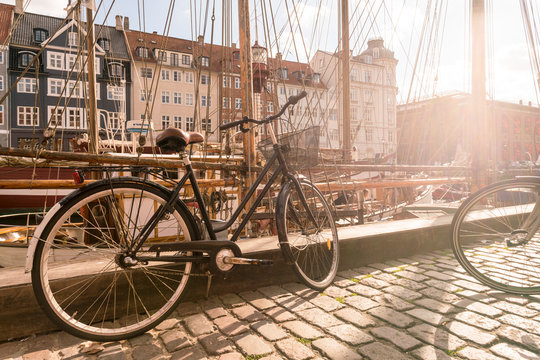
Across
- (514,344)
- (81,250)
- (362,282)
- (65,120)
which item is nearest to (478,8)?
(362,282)

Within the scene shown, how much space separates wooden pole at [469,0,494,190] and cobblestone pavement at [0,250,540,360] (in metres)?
4.19

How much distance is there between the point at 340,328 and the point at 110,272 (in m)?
1.44

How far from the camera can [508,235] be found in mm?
2850

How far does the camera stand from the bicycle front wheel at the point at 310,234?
2705 millimetres

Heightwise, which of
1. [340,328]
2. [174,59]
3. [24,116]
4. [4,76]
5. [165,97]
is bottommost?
[340,328]

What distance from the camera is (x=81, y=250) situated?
2.08 metres

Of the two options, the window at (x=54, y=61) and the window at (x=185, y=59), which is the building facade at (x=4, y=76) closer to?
the window at (x=54, y=61)

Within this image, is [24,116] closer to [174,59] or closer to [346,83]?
[174,59]

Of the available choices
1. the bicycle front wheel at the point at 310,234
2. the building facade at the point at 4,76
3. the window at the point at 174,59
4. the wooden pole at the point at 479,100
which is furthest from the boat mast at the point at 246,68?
the window at the point at 174,59

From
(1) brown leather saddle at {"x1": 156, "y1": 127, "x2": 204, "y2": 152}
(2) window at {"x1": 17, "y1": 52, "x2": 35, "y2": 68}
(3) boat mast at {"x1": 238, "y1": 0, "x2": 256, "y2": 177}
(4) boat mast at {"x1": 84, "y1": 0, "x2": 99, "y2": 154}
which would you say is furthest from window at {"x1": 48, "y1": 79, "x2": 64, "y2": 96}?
(1) brown leather saddle at {"x1": 156, "y1": 127, "x2": 204, "y2": 152}

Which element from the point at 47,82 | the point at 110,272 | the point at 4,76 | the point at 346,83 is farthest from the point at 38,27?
the point at 110,272

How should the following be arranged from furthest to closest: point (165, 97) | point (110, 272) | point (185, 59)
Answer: point (185, 59), point (165, 97), point (110, 272)

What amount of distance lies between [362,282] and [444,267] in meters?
0.95

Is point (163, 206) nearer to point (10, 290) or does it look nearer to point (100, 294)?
point (100, 294)
